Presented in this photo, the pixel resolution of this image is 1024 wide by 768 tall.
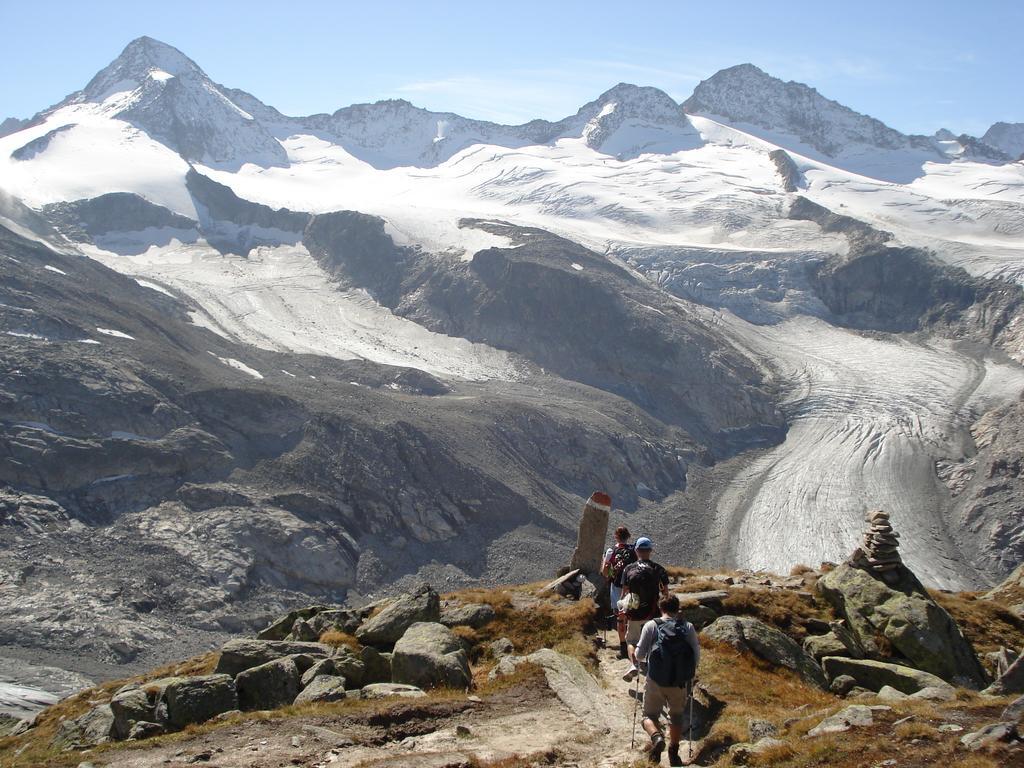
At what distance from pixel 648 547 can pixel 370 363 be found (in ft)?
349

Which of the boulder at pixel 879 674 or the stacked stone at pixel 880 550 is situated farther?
the stacked stone at pixel 880 550

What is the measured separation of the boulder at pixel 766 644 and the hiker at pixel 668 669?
16.5 feet

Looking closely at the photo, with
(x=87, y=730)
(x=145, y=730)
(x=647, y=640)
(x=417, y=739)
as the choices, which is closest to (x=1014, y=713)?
(x=647, y=640)

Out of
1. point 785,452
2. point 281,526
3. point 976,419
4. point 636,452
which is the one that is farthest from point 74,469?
point 976,419

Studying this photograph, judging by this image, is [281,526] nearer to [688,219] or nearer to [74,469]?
[74,469]

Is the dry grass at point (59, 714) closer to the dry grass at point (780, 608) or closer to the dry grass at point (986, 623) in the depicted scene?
the dry grass at point (780, 608)

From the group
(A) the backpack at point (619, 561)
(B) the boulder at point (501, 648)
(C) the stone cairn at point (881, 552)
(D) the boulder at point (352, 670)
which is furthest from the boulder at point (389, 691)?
(C) the stone cairn at point (881, 552)

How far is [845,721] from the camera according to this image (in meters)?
11.9

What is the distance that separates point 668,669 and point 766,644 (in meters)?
5.94

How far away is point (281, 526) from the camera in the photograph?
70625 mm

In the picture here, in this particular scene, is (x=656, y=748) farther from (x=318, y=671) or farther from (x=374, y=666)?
(x=318, y=671)

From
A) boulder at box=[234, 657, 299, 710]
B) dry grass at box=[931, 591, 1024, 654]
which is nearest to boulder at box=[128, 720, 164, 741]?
boulder at box=[234, 657, 299, 710]

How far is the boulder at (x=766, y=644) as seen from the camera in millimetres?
16828

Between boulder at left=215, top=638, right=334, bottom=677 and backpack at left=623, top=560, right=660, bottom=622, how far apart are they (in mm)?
6889
